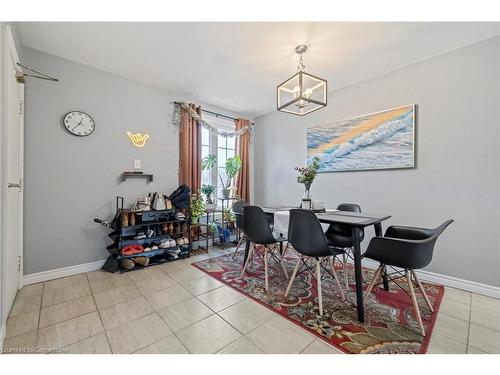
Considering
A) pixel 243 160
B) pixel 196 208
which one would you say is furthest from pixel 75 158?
pixel 243 160

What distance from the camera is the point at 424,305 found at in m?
1.94

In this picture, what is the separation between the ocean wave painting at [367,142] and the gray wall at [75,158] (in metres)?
2.69

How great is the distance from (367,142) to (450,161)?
0.91 metres

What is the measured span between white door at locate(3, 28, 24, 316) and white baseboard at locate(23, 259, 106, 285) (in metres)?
0.13

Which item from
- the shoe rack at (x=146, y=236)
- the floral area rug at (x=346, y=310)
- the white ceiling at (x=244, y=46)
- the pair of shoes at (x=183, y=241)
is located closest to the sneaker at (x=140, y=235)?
the shoe rack at (x=146, y=236)

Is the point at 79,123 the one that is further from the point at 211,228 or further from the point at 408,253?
the point at 408,253

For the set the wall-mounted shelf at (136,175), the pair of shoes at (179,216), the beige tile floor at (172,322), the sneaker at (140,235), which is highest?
the wall-mounted shelf at (136,175)

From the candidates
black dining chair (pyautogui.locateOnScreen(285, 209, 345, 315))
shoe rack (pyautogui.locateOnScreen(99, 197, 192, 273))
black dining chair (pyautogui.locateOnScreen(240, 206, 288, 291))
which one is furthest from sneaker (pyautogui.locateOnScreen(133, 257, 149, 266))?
black dining chair (pyautogui.locateOnScreen(285, 209, 345, 315))

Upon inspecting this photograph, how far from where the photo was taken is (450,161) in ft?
7.77

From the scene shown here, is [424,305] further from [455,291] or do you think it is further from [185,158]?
[185,158]

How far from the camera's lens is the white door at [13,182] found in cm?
163

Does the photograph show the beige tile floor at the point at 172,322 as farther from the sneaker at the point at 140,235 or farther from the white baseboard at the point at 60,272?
the sneaker at the point at 140,235
